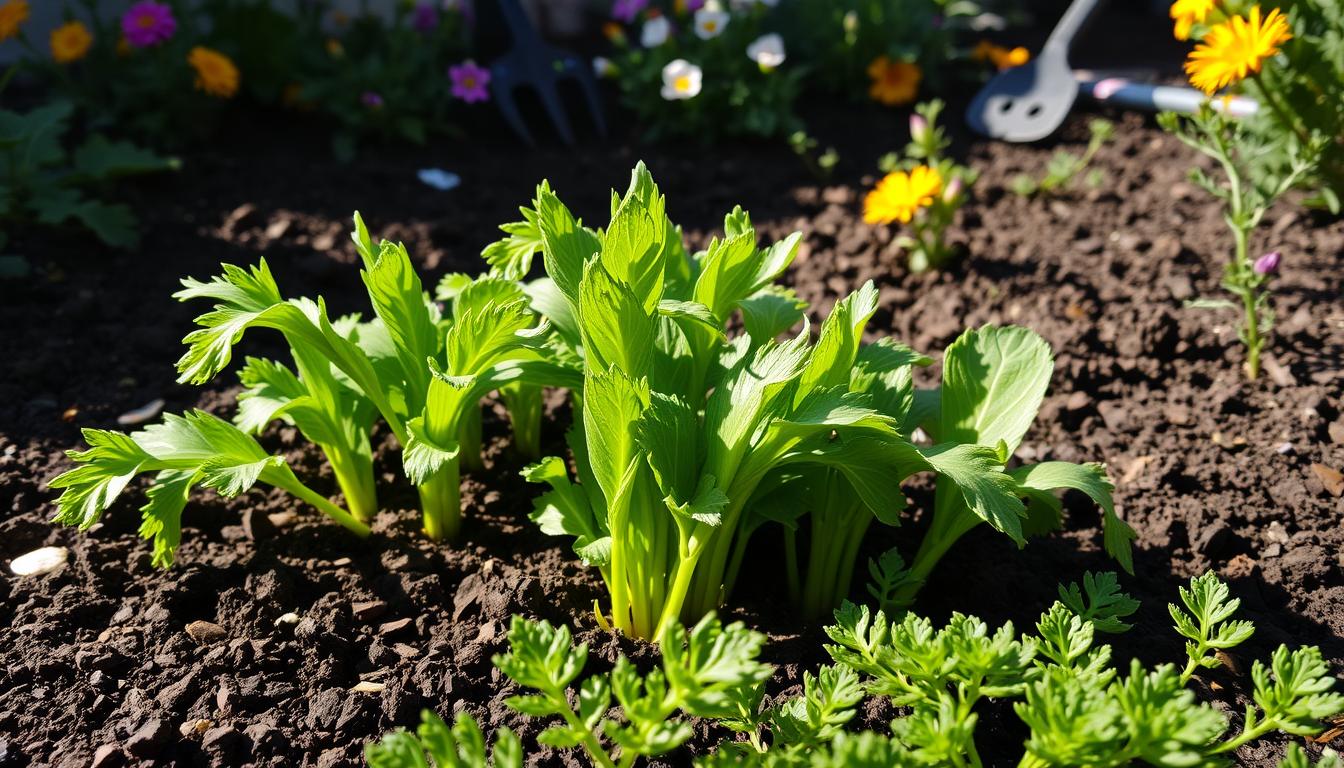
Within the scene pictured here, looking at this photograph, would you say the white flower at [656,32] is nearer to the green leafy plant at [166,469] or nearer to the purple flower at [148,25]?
the purple flower at [148,25]

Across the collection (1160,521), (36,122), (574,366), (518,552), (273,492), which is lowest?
(1160,521)

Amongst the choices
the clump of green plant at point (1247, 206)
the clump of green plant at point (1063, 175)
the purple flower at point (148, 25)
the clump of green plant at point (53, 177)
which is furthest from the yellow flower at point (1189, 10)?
the purple flower at point (148, 25)

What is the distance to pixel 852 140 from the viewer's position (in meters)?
3.83

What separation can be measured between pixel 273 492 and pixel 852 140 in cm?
252

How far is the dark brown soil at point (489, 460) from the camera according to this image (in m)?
1.61

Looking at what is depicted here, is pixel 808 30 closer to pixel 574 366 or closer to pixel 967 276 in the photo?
pixel 967 276

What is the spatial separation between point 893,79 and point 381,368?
276 cm

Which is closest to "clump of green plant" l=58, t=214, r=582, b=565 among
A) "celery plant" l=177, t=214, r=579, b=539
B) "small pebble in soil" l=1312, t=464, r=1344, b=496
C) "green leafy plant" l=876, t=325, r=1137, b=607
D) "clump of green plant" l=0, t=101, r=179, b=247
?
"celery plant" l=177, t=214, r=579, b=539

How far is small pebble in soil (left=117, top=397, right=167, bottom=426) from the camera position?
2.29m

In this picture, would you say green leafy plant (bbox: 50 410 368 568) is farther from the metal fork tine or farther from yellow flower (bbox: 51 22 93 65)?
the metal fork tine

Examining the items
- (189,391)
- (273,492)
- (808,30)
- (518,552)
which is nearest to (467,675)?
(518,552)

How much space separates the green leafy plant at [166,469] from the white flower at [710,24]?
2.57 meters

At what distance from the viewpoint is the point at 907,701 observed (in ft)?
4.35

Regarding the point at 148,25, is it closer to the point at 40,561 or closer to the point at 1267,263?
the point at 40,561
